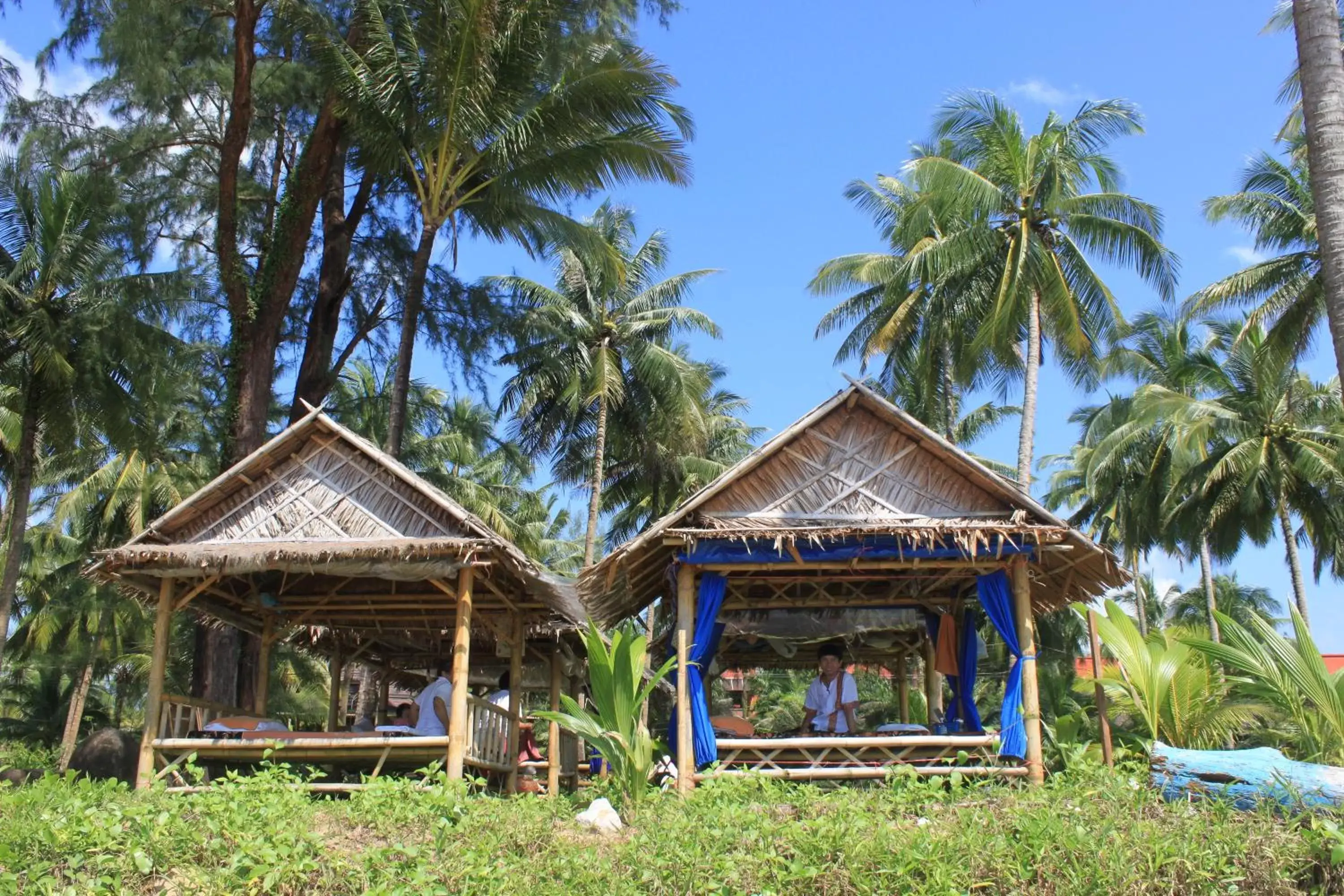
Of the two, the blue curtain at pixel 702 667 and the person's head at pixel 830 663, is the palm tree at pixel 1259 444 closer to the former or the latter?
the person's head at pixel 830 663

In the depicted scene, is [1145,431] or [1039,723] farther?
[1145,431]

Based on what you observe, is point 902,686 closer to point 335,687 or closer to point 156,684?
point 335,687

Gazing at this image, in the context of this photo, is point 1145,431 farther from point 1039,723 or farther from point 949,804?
point 949,804

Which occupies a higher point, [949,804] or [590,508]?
[590,508]

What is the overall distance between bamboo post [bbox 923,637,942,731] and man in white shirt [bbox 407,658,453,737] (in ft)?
19.4

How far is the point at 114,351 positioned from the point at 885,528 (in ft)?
38.0

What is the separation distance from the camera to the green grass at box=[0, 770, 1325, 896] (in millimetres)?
6363

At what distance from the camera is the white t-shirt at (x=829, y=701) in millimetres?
11039

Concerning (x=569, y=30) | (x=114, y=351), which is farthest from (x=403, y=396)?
(x=569, y=30)

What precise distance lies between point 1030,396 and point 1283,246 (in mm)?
7022

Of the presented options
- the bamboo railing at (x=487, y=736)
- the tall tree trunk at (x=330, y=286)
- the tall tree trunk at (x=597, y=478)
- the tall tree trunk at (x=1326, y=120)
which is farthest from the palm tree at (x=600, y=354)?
the tall tree trunk at (x=1326, y=120)

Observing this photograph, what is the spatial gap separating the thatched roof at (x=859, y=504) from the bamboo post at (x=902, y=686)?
180 inches

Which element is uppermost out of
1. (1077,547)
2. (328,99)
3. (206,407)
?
(328,99)

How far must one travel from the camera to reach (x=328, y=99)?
16.5 m
